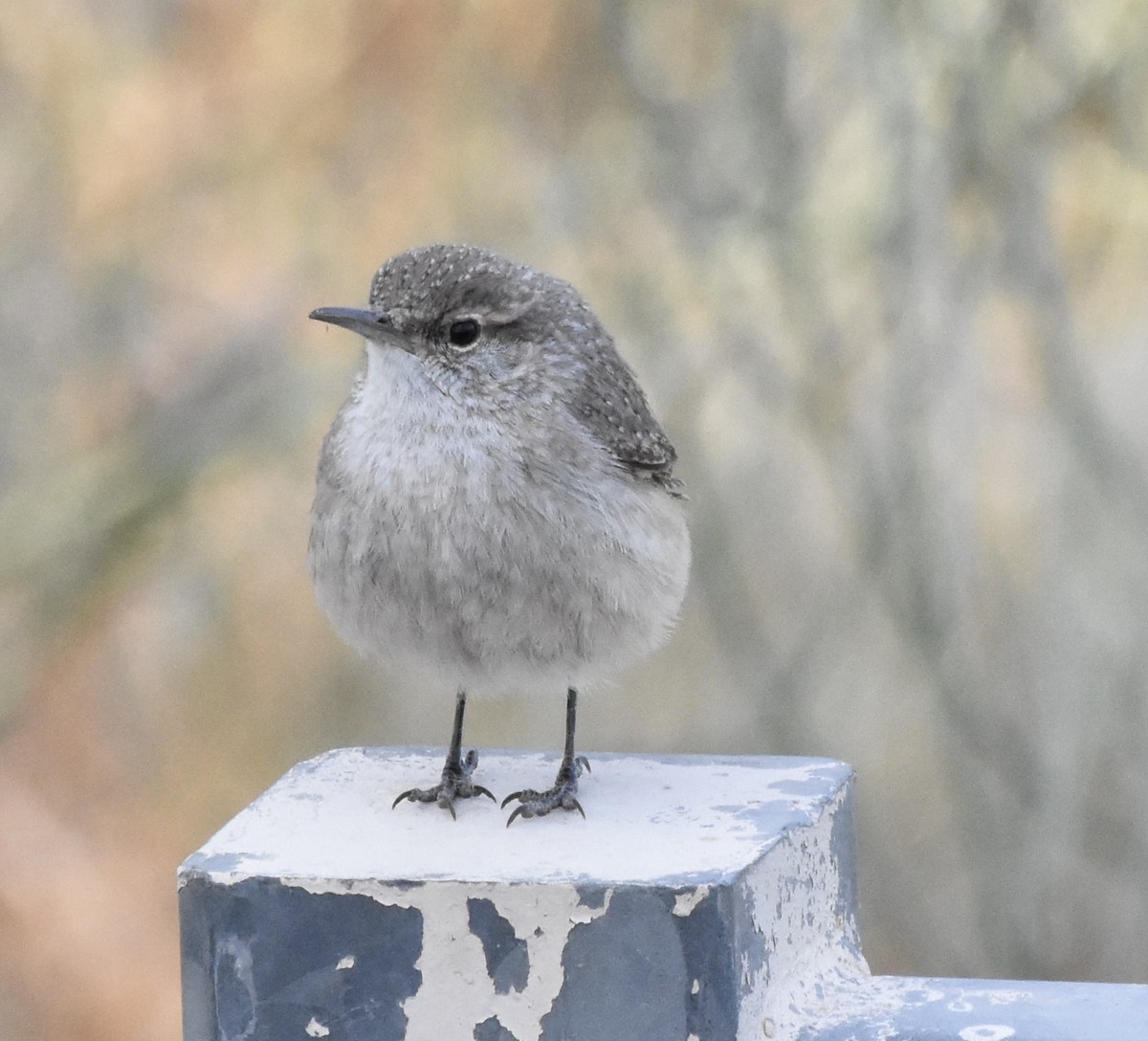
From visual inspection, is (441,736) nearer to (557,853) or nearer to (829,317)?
(829,317)

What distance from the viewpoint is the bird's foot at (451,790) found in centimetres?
305

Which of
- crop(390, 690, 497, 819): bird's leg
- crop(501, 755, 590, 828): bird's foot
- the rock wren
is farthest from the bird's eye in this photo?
crop(501, 755, 590, 828): bird's foot

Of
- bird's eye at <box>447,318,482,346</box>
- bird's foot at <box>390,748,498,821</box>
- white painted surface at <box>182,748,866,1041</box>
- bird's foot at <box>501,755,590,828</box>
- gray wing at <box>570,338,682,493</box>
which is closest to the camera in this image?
white painted surface at <box>182,748,866,1041</box>

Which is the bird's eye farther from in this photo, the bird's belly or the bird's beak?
the bird's belly

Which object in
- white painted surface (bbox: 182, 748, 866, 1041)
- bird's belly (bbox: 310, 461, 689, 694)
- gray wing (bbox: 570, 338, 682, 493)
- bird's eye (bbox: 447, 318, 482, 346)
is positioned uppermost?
bird's eye (bbox: 447, 318, 482, 346)

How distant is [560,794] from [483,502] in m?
0.49

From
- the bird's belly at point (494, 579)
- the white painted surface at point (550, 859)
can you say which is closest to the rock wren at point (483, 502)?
the bird's belly at point (494, 579)

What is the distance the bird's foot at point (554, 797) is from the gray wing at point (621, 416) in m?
0.56

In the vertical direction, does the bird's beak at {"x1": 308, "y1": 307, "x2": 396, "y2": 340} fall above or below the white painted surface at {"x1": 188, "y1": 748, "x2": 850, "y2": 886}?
above

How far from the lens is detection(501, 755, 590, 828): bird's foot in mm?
2947

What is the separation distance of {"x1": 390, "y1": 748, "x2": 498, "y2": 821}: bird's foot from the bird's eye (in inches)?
28.5

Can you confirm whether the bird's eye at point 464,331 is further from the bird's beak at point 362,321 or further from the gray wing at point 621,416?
the gray wing at point 621,416

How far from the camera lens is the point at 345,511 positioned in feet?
10.2

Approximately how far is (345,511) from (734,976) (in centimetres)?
108
